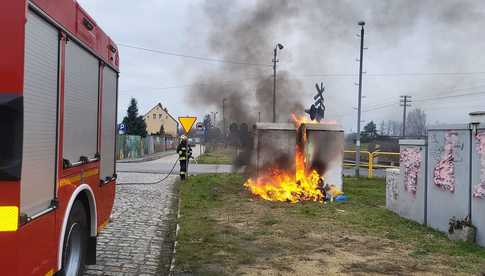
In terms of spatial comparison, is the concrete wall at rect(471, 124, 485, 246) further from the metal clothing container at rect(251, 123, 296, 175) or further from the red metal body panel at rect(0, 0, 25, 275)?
A: the red metal body panel at rect(0, 0, 25, 275)

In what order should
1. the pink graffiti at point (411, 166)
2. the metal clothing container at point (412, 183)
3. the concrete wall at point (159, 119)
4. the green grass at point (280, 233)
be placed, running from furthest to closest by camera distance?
1. the concrete wall at point (159, 119)
2. the pink graffiti at point (411, 166)
3. the metal clothing container at point (412, 183)
4. the green grass at point (280, 233)

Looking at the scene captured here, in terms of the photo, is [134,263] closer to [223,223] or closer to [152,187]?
[223,223]

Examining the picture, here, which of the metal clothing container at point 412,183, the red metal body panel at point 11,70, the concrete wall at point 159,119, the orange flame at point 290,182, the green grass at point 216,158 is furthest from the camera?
the concrete wall at point 159,119


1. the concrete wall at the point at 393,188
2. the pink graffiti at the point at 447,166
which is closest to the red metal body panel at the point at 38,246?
the pink graffiti at the point at 447,166

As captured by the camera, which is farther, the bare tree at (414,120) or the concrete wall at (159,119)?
the concrete wall at (159,119)

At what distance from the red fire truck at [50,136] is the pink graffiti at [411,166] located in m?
6.45

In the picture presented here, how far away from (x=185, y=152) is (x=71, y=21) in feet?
45.8

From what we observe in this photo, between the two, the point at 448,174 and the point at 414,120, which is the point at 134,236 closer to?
the point at 448,174

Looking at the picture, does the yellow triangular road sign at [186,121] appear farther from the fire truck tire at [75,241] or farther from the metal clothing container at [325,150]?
the fire truck tire at [75,241]

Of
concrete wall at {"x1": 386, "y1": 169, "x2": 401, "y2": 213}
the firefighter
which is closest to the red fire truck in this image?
concrete wall at {"x1": 386, "y1": 169, "x2": 401, "y2": 213}

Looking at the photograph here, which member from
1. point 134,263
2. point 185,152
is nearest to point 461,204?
point 134,263

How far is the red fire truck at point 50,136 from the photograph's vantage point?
276 cm

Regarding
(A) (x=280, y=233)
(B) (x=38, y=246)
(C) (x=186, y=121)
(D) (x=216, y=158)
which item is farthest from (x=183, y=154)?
(D) (x=216, y=158)

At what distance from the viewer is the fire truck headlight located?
2.78 metres
